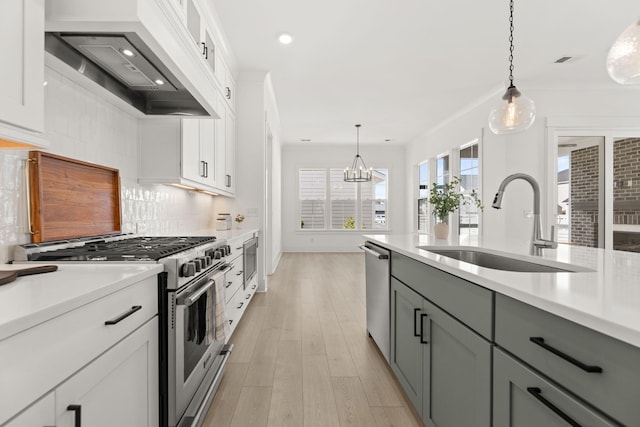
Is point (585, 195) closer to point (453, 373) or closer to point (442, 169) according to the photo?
point (442, 169)

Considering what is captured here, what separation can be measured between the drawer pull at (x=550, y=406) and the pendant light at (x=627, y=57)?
1777 mm

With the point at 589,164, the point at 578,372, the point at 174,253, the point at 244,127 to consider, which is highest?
the point at 244,127

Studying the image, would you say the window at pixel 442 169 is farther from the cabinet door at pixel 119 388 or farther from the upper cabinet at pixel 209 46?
the cabinet door at pixel 119 388

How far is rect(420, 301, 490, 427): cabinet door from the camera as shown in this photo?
1111mm

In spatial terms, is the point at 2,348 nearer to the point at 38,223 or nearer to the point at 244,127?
the point at 38,223

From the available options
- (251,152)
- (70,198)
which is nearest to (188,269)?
(70,198)

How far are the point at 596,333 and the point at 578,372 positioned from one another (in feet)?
0.35

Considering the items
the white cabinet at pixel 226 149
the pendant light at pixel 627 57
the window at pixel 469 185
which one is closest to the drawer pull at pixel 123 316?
the pendant light at pixel 627 57

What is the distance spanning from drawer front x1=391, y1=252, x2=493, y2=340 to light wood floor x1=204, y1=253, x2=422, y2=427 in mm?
717

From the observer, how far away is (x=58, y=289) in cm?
96

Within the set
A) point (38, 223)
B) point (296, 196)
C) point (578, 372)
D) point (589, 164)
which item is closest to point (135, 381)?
point (38, 223)

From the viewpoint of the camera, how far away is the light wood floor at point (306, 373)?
1849mm

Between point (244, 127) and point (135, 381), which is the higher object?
point (244, 127)

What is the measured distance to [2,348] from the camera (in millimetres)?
667
